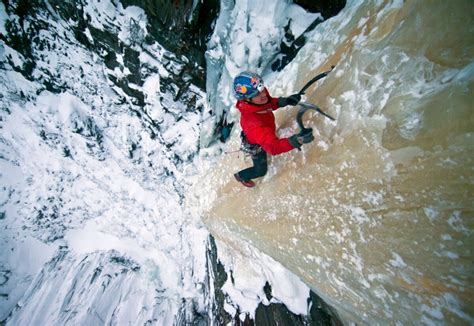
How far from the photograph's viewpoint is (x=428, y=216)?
1.68 m

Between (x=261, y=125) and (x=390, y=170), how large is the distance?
1.24m

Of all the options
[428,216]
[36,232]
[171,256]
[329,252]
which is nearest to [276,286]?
[329,252]

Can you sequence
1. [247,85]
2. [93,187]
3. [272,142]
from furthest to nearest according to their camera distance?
[93,187] → [247,85] → [272,142]

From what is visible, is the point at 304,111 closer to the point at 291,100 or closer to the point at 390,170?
the point at 291,100

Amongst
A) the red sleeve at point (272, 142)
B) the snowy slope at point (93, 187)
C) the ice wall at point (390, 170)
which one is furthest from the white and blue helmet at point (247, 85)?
the snowy slope at point (93, 187)

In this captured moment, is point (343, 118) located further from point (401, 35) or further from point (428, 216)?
point (428, 216)

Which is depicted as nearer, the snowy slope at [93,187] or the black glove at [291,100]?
the black glove at [291,100]

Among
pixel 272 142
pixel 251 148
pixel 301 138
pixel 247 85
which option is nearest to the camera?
pixel 301 138

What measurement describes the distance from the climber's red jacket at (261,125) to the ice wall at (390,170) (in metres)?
0.32

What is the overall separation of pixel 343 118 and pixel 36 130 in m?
12.7

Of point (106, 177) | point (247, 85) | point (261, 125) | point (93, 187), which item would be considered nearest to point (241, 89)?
point (247, 85)

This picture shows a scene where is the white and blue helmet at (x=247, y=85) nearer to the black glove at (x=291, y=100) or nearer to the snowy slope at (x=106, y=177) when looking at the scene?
the black glove at (x=291, y=100)

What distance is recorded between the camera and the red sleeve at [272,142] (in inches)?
96.3

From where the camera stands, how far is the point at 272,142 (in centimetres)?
250
